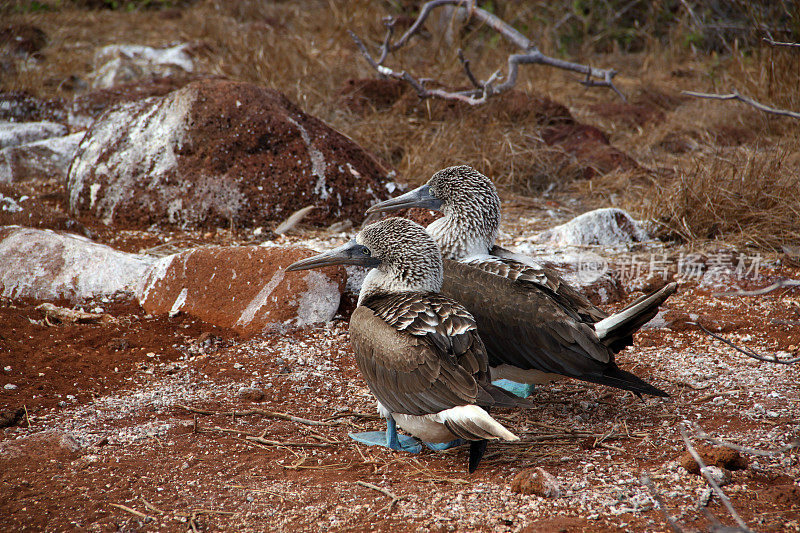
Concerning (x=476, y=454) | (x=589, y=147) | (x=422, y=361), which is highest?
(x=422, y=361)

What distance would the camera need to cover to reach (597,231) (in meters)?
4.97

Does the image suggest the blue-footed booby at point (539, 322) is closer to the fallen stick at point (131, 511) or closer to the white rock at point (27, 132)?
the fallen stick at point (131, 511)

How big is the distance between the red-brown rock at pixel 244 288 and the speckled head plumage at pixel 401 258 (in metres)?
0.92

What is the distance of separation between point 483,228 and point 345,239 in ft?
4.71

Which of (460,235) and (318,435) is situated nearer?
(318,435)

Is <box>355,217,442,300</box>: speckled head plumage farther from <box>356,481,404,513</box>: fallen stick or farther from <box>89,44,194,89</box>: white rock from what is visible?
<box>89,44,194,89</box>: white rock

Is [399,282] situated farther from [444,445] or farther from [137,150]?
[137,150]

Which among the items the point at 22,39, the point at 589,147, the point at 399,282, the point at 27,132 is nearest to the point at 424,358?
the point at 399,282

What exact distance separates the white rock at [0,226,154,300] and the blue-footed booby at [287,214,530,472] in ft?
6.64

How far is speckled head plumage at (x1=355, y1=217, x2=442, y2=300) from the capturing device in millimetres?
3174

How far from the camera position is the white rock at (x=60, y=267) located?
4305 mm

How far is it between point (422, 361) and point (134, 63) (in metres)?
8.00

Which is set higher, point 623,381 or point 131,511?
point 623,381

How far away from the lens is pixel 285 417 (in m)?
3.15
